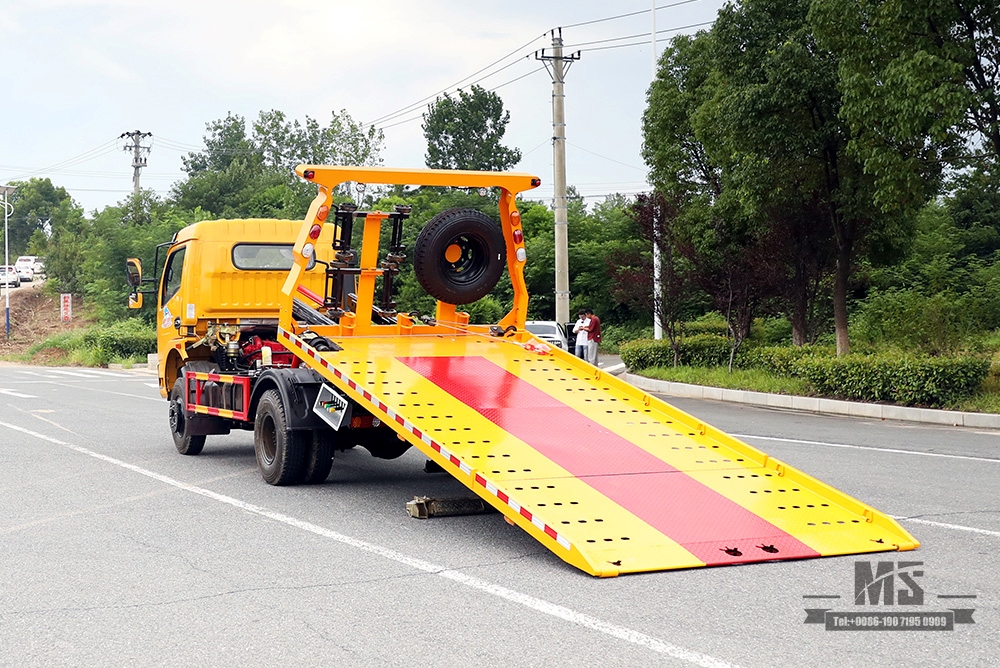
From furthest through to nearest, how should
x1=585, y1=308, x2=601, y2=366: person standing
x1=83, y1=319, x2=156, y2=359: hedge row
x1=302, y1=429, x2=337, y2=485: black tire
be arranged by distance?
x1=83, y1=319, x2=156, y2=359: hedge row → x1=585, y1=308, x2=601, y2=366: person standing → x1=302, y1=429, x2=337, y2=485: black tire

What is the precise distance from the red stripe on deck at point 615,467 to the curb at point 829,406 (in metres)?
8.84

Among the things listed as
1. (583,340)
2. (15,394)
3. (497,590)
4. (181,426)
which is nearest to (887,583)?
(497,590)

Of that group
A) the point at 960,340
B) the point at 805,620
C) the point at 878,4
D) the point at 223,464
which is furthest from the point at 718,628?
the point at 960,340

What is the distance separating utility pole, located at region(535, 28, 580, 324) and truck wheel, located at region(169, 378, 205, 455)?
16.3 metres

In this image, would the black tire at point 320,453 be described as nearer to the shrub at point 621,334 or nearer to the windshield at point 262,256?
the windshield at point 262,256

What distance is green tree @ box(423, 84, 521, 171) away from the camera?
6606cm

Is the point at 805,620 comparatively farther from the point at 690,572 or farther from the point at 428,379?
the point at 428,379

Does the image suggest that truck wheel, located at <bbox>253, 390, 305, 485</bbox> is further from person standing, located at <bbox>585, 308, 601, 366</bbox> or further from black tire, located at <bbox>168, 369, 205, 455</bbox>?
person standing, located at <bbox>585, 308, 601, 366</bbox>

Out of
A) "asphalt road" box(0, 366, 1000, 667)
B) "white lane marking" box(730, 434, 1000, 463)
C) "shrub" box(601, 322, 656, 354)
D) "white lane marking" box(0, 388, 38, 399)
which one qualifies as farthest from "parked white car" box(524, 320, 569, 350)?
"asphalt road" box(0, 366, 1000, 667)

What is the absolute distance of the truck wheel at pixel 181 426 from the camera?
1306cm

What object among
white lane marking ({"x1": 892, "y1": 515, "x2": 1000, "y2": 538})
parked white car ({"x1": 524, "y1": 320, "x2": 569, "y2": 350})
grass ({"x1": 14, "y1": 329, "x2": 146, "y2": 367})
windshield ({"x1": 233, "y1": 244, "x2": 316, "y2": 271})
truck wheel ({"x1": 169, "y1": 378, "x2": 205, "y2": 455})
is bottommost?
grass ({"x1": 14, "y1": 329, "x2": 146, "y2": 367})

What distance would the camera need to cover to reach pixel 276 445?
10.5 metres

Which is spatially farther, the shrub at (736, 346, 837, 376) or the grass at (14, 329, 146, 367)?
the grass at (14, 329, 146, 367)

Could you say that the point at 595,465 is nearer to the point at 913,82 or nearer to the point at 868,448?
the point at 868,448
